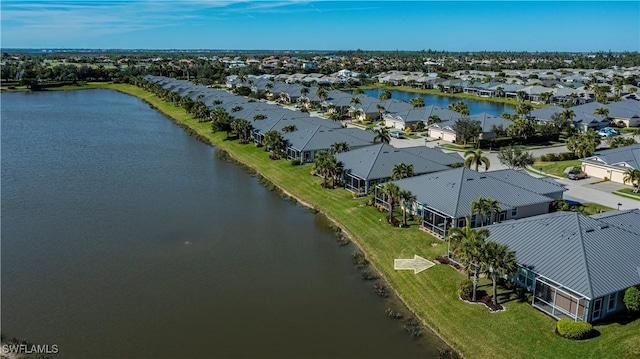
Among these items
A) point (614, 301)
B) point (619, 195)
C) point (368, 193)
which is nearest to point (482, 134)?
point (619, 195)

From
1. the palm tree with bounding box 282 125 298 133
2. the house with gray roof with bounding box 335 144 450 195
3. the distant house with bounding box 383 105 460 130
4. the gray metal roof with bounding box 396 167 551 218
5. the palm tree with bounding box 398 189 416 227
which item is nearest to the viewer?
the gray metal roof with bounding box 396 167 551 218

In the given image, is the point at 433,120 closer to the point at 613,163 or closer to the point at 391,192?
the point at 613,163

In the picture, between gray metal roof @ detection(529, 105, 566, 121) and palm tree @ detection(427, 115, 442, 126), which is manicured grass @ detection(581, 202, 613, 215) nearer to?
palm tree @ detection(427, 115, 442, 126)

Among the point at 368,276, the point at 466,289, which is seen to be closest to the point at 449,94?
the point at 368,276

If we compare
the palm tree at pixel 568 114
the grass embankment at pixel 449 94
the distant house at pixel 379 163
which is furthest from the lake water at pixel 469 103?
the distant house at pixel 379 163

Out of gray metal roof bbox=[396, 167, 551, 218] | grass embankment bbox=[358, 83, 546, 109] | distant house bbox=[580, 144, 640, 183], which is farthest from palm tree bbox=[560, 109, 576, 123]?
gray metal roof bbox=[396, 167, 551, 218]

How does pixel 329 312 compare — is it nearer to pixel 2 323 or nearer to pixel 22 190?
pixel 2 323
